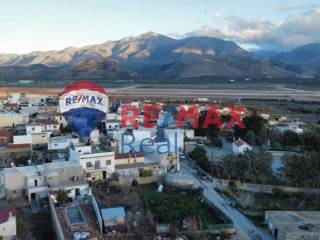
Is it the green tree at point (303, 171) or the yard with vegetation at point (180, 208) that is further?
the green tree at point (303, 171)

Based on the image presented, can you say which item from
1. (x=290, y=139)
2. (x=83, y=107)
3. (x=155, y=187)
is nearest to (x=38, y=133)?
(x=83, y=107)

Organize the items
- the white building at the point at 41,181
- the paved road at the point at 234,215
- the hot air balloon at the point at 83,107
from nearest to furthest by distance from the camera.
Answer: the paved road at the point at 234,215
the white building at the point at 41,181
the hot air balloon at the point at 83,107

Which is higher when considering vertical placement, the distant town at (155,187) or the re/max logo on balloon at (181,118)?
the re/max logo on balloon at (181,118)

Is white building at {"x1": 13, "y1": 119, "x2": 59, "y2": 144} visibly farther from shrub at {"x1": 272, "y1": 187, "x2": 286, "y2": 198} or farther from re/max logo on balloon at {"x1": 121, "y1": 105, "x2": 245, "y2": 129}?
shrub at {"x1": 272, "y1": 187, "x2": 286, "y2": 198}

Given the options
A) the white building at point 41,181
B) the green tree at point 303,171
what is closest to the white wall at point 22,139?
the white building at point 41,181

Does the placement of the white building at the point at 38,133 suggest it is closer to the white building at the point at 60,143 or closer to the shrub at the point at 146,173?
the white building at the point at 60,143

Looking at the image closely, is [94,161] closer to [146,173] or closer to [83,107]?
[146,173]
